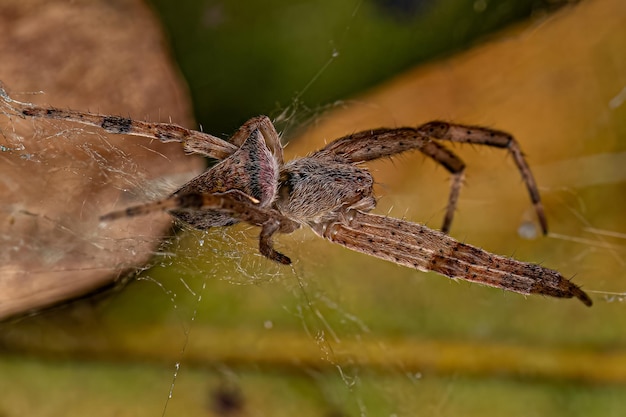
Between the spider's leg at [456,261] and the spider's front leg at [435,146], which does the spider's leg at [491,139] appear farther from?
the spider's leg at [456,261]

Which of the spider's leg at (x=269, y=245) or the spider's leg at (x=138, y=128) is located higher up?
the spider's leg at (x=138, y=128)

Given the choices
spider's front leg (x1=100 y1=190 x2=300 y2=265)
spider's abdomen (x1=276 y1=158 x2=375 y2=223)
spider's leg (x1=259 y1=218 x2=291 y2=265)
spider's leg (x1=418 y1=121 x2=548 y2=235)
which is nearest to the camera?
spider's front leg (x1=100 y1=190 x2=300 y2=265)

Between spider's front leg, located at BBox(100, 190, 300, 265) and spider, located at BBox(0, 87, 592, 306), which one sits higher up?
spider, located at BBox(0, 87, 592, 306)

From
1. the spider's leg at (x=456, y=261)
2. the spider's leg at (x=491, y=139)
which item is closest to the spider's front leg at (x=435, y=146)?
the spider's leg at (x=491, y=139)

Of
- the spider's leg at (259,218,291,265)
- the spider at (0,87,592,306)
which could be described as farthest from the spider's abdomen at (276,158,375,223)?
the spider's leg at (259,218,291,265)

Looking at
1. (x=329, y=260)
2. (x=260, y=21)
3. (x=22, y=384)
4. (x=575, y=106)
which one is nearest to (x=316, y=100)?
(x=260, y=21)

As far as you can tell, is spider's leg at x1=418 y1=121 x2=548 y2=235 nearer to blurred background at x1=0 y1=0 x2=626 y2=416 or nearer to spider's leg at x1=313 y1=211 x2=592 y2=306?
blurred background at x1=0 y1=0 x2=626 y2=416

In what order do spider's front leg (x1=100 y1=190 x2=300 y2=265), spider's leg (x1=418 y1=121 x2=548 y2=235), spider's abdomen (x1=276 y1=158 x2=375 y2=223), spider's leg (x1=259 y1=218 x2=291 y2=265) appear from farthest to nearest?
spider's leg (x1=418 y1=121 x2=548 y2=235), spider's abdomen (x1=276 y1=158 x2=375 y2=223), spider's leg (x1=259 y1=218 x2=291 y2=265), spider's front leg (x1=100 y1=190 x2=300 y2=265)

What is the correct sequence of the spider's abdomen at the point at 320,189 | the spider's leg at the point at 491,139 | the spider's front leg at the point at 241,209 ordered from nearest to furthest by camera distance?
the spider's front leg at the point at 241,209
the spider's abdomen at the point at 320,189
the spider's leg at the point at 491,139

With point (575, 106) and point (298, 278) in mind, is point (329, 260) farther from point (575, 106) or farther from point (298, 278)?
point (575, 106)
